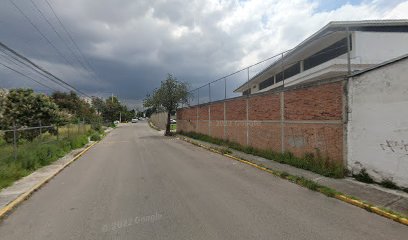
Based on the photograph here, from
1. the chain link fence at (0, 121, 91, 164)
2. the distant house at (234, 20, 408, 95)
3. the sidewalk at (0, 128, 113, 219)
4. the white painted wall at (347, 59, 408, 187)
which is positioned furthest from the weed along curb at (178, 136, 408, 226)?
the distant house at (234, 20, 408, 95)

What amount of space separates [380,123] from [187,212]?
579 centimetres

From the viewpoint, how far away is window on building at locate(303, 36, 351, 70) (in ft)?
72.0

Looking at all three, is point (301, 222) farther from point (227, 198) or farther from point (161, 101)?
point (161, 101)

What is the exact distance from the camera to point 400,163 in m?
A: 7.83

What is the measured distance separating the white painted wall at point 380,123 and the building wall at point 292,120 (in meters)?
0.65

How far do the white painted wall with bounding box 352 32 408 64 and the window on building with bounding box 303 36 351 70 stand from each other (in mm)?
788

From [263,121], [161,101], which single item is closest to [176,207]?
[263,121]

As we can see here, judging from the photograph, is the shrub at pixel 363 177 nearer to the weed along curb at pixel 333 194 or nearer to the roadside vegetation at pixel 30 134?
the weed along curb at pixel 333 194

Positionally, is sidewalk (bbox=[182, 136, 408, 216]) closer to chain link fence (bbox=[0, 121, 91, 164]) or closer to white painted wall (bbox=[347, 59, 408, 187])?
white painted wall (bbox=[347, 59, 408, 187])

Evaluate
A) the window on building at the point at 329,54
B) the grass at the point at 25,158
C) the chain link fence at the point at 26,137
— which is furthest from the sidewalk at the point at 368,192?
the window on building at the point at 329,54

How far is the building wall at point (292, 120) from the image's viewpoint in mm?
10406

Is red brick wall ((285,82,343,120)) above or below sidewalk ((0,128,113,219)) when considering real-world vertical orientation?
above

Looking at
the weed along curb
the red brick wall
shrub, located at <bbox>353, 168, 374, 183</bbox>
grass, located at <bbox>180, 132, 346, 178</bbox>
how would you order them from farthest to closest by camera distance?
the red brick wall < grass, located at <bbox>180, 132, 346, 178</bbox> < shrub, located at <bbox>353, 168, 374, 183</bbox> < the weed along curb

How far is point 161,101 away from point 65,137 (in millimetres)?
17251
